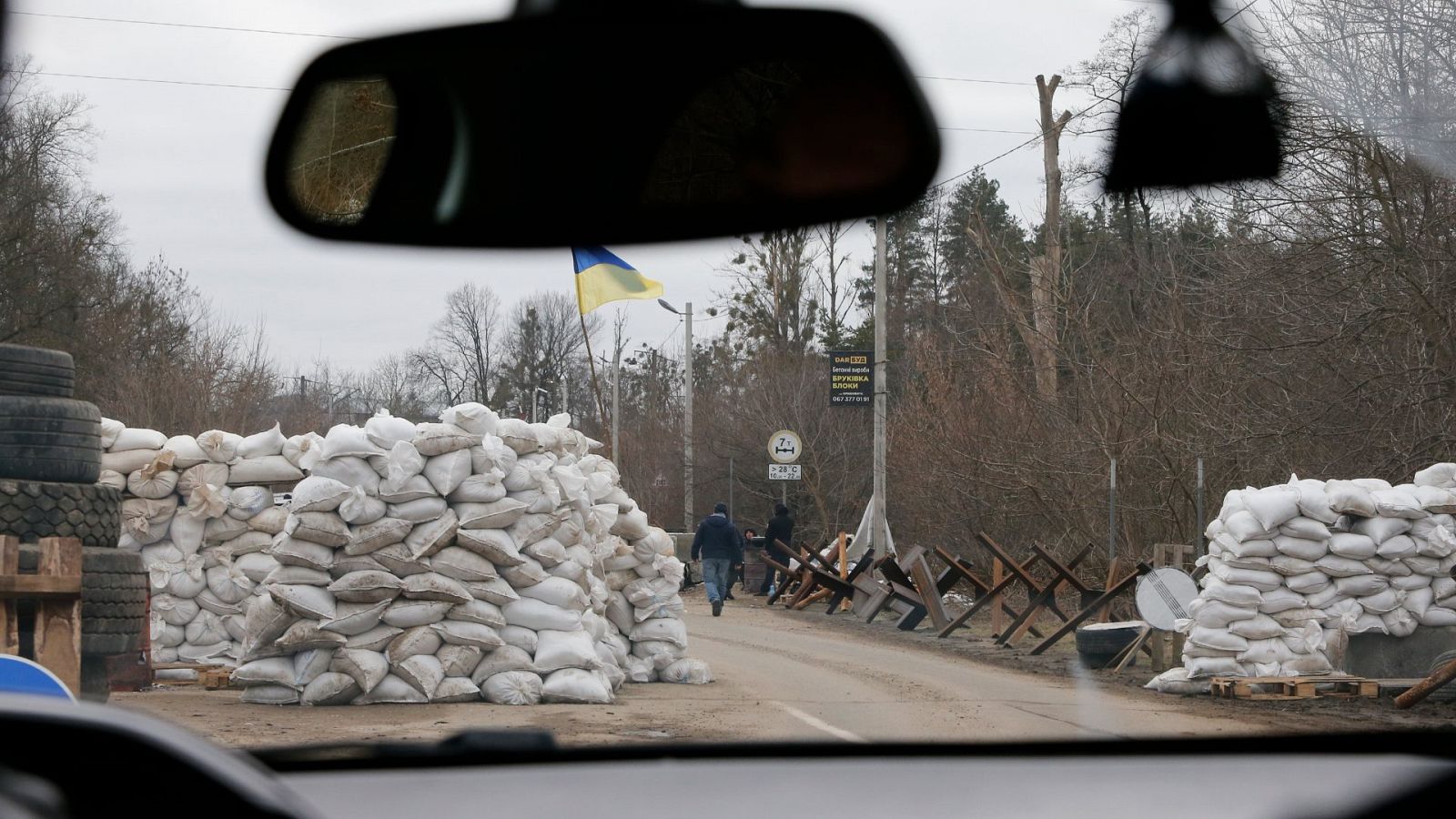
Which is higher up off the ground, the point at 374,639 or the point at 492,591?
the point at 492,591

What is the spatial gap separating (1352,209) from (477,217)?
1387cm

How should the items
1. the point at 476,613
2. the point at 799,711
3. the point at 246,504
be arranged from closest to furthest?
Answer: 1. the point at 799,711
2. the point at 476,613
3. the point at 246,504

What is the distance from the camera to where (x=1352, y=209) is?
1446 centimetres

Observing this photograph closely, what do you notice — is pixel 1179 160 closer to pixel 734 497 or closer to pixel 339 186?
pixel 339 186

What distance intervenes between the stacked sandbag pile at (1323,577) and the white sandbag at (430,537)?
557 cm

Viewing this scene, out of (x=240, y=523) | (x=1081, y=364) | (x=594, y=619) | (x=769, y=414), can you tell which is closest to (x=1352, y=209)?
(x=1081, y=364)

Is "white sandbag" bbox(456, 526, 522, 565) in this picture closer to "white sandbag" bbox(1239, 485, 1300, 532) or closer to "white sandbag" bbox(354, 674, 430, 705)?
"white sandbag" bbox(354, 674, 430, 705)

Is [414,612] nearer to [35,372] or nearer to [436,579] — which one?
[436,579]

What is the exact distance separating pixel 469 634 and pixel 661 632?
2.59m

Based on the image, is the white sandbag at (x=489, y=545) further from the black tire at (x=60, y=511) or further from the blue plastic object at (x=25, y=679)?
the blue plastic object at (x=25, y=679)

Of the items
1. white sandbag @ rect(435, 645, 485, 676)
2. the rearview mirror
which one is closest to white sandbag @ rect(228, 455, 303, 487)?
white sandbag @ rect(435, 645, 485, 676)

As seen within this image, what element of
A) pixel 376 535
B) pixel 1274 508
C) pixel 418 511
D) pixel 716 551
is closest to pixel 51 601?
pixel 376 535

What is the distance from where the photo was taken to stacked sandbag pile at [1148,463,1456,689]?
11.6 metres

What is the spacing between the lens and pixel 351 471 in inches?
410
